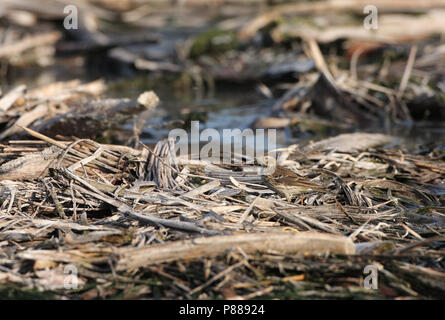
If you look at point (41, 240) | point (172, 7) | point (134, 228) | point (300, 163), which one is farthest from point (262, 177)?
point (172, 7)

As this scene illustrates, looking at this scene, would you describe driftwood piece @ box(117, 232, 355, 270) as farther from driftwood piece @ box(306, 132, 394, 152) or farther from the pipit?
driftwood piece @ box(306, 132, 394, 152)

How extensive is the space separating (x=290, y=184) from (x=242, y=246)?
0.97m

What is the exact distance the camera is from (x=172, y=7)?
15594mm

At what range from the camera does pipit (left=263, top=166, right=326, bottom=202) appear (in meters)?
3.43

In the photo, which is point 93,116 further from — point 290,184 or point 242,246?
point 242,246

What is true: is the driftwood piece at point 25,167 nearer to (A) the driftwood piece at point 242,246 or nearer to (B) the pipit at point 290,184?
(A) the driftwood piece at point 242,246

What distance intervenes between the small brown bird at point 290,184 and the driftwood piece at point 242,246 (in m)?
0.78

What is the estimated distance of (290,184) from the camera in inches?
136

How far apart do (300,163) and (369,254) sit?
1.61 meters

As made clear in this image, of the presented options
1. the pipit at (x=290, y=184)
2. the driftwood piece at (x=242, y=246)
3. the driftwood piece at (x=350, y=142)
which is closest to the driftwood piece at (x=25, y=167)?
the driftwood piece at (x=242, y=246)

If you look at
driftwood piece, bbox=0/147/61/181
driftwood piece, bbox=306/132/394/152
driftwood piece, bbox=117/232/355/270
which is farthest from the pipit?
driftwood piece, bbox=0/147/61/181

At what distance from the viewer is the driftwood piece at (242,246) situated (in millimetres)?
2551

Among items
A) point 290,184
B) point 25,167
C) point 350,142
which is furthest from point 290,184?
point 25,167

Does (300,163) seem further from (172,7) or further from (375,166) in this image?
(172,7)
